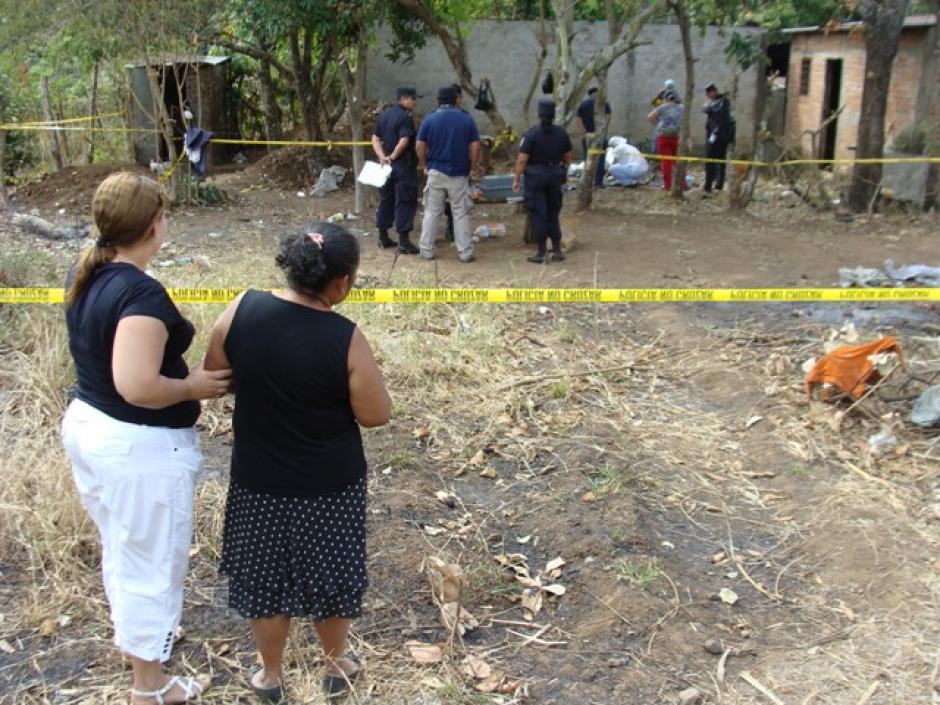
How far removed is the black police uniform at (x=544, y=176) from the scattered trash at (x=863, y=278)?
2794 mm

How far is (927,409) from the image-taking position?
16.5 ft

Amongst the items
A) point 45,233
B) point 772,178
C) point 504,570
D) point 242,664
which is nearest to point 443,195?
point 45,233

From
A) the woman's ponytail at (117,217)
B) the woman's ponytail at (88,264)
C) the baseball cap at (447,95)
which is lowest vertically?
the woman's ponytail at (88,264)

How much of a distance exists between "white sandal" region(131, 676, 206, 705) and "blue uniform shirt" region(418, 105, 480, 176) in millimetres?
6899

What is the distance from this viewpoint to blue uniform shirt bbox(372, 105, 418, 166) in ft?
31.7

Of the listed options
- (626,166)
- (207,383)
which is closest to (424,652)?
(207,383)

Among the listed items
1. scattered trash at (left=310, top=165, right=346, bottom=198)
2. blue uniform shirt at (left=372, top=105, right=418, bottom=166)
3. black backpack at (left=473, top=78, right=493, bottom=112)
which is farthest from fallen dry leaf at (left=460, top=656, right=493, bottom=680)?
scattered trash at (left=310, top=165, right=346, bottom=198)

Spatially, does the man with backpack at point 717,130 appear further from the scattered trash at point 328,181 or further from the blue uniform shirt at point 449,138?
the blue uniform shirt at point 449,138

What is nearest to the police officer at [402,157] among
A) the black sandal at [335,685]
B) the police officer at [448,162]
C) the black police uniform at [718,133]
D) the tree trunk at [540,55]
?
the police officer at [448,162]

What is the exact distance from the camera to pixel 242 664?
320cm

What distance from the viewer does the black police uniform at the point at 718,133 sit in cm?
1398

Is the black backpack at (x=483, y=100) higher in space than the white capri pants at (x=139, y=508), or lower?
higher

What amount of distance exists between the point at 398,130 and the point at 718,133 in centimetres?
642

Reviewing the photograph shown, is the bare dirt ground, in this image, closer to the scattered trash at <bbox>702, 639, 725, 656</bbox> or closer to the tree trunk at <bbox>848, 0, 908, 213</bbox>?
the scattered trash at <bbox>702, 639, 725, 656</bbox>
